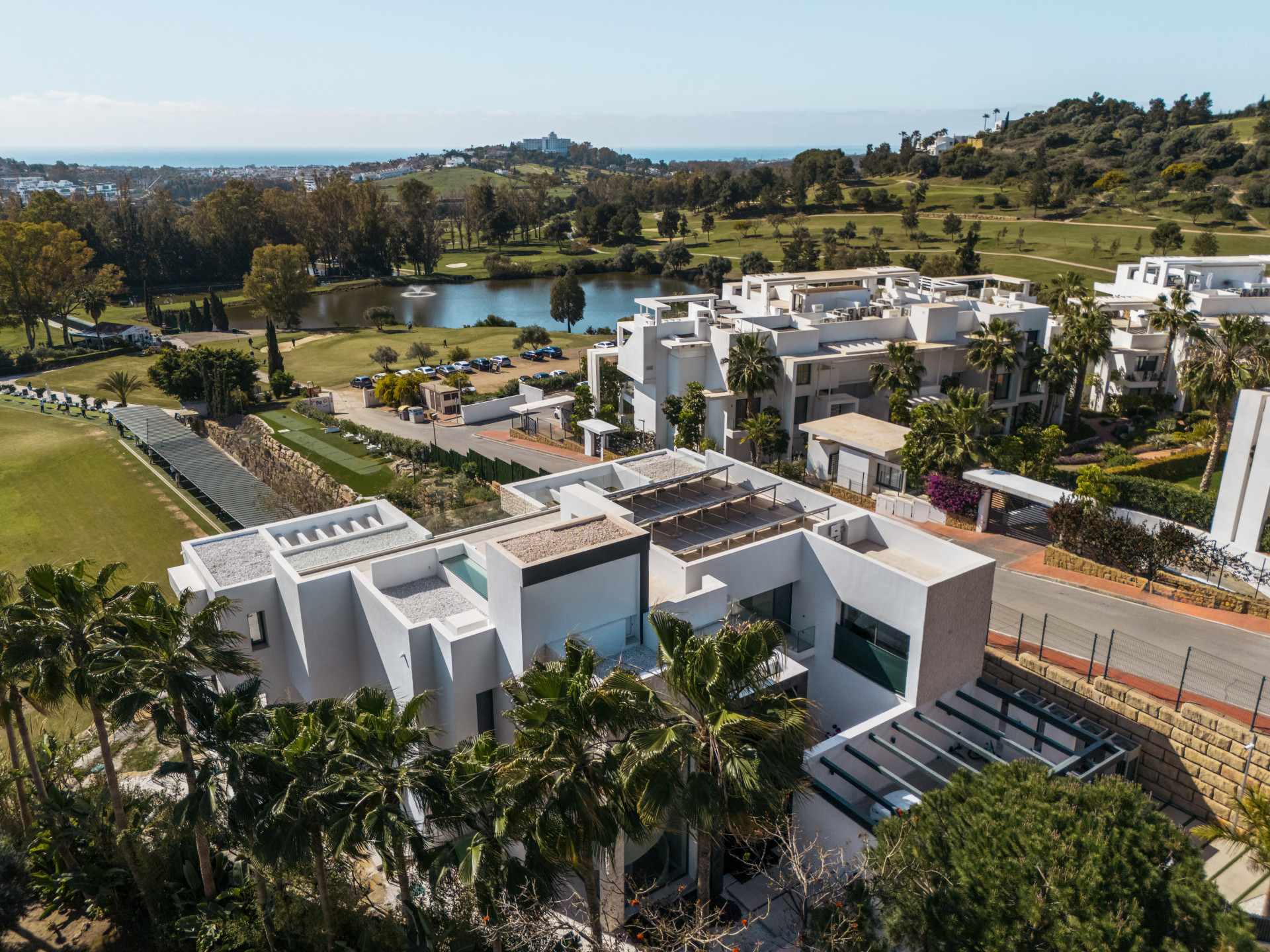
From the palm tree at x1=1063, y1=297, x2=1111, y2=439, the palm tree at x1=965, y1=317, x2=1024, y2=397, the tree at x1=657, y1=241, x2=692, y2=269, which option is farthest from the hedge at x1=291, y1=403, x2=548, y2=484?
the tree at x1=657, y1=241, x2=692, y2=269

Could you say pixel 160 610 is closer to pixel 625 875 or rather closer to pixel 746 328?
pixel 625 875

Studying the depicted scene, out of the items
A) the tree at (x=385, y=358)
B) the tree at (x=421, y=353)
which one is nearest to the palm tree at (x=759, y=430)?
the tree at (x=385, y=358)

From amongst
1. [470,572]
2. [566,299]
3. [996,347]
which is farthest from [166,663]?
[566,299]

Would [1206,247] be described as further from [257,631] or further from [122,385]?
[122,385]

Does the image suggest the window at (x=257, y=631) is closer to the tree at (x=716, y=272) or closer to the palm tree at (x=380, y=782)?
the palm tree at (x=380, y=782)

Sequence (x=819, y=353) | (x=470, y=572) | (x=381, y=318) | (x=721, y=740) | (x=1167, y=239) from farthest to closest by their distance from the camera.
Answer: (x=381, y=318), (x=1167, y=239), (x=819, y=353), (x=470, y=572), (x=721, y=740)
